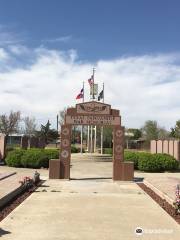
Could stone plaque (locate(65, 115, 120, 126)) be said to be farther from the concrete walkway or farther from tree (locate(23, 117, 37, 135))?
tree (locate(23, 117, 37, 135))

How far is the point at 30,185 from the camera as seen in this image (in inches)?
675

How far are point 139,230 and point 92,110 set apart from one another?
12074mm

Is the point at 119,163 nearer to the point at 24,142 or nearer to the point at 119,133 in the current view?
the point at 119,133

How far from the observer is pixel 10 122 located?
93750 mm

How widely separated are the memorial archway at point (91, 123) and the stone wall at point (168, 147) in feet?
31.5

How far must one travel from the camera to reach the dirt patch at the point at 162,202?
38.7 feet

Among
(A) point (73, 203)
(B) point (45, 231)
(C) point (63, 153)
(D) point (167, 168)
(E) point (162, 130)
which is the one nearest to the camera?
(B) point (45, 231)

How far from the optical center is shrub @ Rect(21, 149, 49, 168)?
2719 centimetres

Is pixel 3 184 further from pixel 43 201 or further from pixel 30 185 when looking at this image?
pixel 43 201

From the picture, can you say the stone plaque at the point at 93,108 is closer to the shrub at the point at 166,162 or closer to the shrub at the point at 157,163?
the shrub at the point at 157,163

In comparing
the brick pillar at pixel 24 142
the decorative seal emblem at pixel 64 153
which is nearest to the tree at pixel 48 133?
the brick pillar at pixel 24 142

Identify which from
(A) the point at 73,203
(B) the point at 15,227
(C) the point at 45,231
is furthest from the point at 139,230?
(A) the point at 73,203

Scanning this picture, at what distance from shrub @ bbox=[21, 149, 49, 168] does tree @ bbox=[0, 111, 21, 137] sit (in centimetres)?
6387

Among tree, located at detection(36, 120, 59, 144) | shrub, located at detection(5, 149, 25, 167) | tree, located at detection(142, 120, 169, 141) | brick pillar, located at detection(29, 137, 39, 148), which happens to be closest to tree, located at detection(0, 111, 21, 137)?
tree, located at detection(36, 120, 59, 144)
